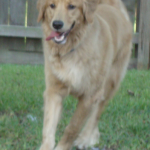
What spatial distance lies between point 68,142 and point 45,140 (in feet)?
0.78

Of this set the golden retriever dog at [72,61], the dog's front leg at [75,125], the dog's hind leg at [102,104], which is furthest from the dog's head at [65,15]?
the dog's hind leg at [102,104]

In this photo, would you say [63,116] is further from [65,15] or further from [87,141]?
[65,15]

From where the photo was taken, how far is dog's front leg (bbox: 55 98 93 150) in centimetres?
330

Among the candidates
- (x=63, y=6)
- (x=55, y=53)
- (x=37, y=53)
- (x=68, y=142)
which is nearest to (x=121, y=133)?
(x=68, y=142)

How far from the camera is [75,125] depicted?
3354mm

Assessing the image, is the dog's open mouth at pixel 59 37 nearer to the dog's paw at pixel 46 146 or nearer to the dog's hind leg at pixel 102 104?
the dog's hind leg at pixel 102 104

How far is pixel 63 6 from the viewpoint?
3.26m

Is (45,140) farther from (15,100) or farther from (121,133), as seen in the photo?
(15,100)

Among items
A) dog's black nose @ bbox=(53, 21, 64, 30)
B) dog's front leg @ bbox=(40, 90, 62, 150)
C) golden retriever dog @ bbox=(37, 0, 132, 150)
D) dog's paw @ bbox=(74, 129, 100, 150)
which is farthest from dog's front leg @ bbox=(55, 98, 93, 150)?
dog's black nose @ bbox=(53, 21, 64, 30)

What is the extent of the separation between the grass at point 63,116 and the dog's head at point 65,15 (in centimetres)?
106

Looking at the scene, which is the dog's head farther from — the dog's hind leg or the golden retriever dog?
the dog's hind leg

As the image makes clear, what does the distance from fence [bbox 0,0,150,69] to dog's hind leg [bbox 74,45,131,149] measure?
10.8 feet

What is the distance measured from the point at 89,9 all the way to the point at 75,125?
3.82ft

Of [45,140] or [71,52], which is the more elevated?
[71,52]
